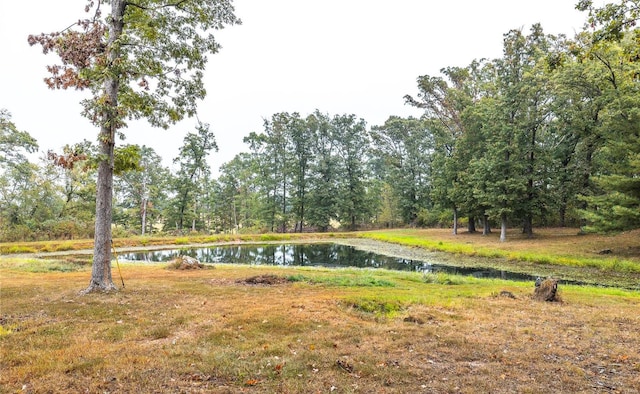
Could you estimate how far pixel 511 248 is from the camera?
85.1ft

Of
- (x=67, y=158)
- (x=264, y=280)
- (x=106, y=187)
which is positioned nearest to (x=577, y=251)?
(x=264, y=280)

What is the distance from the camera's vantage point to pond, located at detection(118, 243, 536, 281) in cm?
2025

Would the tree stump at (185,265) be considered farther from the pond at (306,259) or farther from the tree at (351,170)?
the tree at (351,170)

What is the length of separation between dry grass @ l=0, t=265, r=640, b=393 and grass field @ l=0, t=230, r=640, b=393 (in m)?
0.03

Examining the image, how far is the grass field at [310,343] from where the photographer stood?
4.64 metres

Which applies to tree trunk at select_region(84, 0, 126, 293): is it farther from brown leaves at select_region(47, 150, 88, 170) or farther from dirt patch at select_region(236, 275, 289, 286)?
dirt patch at select_region(236, 275, 289, 286)

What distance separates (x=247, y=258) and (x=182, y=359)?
2446 cm

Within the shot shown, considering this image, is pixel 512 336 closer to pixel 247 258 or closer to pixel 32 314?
pixel 32 314

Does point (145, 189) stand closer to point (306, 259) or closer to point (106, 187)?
point (306, 259)

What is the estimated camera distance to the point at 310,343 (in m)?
6.10

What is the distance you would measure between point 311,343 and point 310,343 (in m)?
0.02

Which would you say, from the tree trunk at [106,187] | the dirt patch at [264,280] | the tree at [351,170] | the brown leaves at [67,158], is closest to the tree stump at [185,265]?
the dirt patch at [264,280]

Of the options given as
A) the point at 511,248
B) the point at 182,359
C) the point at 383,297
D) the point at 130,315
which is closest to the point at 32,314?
the point at 130,315

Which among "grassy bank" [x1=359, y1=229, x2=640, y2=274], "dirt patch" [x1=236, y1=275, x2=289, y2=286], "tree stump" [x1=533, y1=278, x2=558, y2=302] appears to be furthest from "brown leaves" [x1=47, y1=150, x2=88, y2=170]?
"grassy bank" [x1=359, y1=229, x2=640, y2=274]
